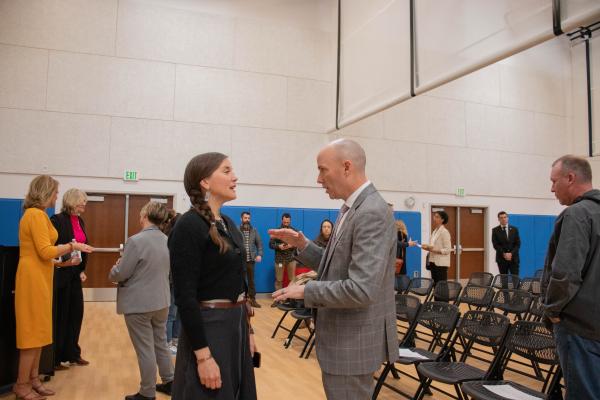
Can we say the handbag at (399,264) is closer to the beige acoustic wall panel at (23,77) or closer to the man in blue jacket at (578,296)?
the man in blue jacket at (578,296)

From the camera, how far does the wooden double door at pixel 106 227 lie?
821 cm

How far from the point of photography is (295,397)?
3.78 meters

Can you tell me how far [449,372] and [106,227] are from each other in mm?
7102

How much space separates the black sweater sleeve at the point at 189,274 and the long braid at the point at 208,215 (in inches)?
1.7

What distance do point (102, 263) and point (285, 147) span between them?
4371mm

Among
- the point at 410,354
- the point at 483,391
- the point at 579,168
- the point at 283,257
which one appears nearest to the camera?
the point at 579,168

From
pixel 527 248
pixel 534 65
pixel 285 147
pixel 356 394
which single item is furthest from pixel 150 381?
pixel 534 65

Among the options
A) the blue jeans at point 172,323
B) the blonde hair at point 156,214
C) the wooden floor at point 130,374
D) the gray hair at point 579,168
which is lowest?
the wooden floor at point 130,374

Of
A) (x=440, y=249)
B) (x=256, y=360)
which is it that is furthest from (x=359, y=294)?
(x=440, y=249)

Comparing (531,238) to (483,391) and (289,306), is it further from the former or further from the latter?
(483,391)

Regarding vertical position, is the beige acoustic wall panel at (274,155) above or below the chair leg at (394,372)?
above

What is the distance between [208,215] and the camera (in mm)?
Answer: 1774

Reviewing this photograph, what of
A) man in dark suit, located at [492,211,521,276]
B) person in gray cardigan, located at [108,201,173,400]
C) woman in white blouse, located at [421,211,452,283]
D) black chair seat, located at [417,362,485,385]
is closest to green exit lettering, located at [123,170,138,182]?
person in gray cardigan, located at [108,201,173,400]

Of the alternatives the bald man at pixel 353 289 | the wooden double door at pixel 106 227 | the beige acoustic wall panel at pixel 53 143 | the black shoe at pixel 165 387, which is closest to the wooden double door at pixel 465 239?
the wooden double door at pixel 106 227
